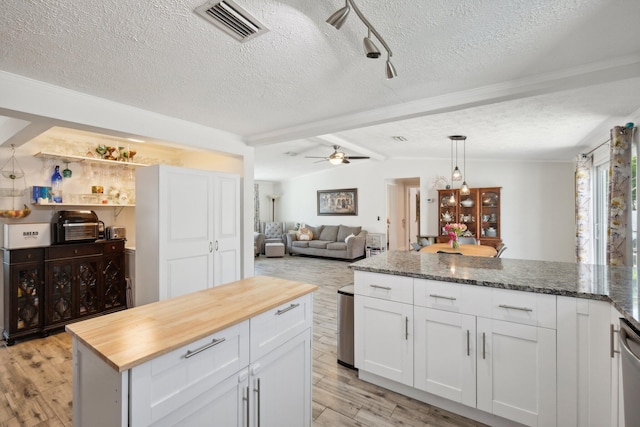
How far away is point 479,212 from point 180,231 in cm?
569

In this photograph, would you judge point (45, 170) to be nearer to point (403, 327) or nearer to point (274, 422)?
point (274, 422)

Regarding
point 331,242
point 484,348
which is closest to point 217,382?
point 484,348

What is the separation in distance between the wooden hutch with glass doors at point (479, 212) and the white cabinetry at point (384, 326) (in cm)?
445

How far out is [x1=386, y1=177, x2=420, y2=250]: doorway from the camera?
27.6ft

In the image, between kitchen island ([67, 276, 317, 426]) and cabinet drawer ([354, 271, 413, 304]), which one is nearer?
kitchen island ([67, 276, 317, 426])

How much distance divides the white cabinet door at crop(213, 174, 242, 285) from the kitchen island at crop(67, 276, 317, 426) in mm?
1685

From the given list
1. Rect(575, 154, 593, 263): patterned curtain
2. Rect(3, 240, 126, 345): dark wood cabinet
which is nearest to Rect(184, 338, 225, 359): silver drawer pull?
Rect(3, 240, 126, 345): dark wood cabinet

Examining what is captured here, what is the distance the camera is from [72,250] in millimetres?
3377

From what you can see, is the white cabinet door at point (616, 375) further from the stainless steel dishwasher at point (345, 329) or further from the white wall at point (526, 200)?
the white wall at point (526, 200)

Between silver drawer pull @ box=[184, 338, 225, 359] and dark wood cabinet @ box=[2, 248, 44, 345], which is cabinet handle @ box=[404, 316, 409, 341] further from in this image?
dark wood cabinet @ box=[2, 248, 44, 345]

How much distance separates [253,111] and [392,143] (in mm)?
3142

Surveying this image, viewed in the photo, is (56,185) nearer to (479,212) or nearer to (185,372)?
(185,372)

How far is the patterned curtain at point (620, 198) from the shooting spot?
2.74 m

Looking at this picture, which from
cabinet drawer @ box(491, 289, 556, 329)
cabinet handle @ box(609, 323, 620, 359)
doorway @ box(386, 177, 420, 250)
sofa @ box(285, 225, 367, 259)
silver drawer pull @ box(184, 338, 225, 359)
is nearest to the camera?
silver drawer pull @ box(184, 338, 225, 359)
